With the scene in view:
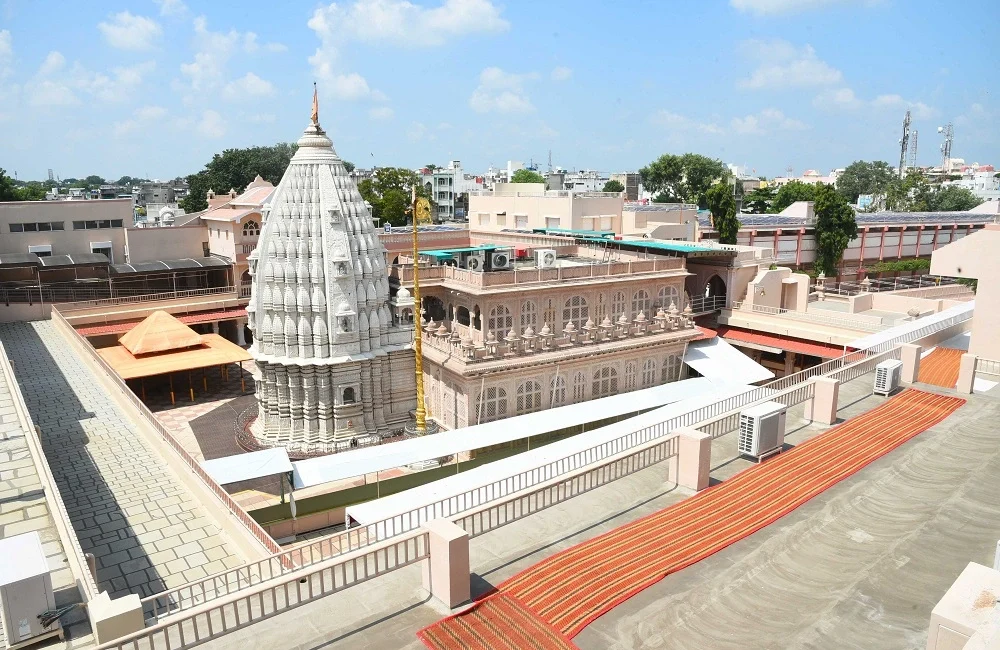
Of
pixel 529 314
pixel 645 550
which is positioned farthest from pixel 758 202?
pixel 645 550

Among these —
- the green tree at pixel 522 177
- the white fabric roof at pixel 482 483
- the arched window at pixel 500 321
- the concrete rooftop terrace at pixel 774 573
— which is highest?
the green tree at pixel 522 177

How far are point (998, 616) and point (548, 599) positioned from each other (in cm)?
543

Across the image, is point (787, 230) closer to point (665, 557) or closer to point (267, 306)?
point (267, 306)

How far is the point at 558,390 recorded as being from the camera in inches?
1155

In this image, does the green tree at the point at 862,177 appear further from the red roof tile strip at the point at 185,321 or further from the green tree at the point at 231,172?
the red roof tile strip at the point at 185,321

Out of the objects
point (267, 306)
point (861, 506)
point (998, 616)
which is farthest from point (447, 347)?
point (998, 616)

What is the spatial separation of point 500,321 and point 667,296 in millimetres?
9300

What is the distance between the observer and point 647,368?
3172 cm

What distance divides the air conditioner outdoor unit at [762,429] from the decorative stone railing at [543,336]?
12804 millimetres

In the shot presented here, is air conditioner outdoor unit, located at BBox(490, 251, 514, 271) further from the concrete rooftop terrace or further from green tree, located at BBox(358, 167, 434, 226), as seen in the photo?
green tree, located at BBox(358, 167, 434, 226)

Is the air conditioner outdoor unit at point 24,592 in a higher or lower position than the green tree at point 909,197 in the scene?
lower

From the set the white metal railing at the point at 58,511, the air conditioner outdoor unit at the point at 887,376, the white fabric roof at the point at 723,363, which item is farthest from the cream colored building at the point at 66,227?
the air conditioner outdoor unit at the point at 887,376

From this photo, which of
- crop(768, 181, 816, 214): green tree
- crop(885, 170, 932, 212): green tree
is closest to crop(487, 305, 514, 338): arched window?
crop(768, 181, 816, 214): green tree

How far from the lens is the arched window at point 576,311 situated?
30344 millimetres
